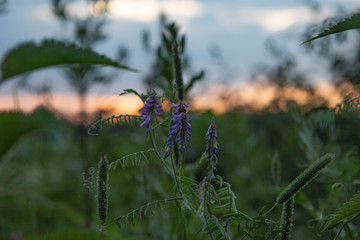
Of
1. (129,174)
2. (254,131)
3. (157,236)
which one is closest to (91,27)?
(129,174)

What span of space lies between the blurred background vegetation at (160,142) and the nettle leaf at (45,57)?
0.22 metres

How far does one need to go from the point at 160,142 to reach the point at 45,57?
4.05ft

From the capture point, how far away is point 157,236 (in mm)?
2240

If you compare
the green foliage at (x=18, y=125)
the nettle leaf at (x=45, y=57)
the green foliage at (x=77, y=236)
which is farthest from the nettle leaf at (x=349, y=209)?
the green foliage at (x=18, y=125)

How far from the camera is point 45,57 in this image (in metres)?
1.41

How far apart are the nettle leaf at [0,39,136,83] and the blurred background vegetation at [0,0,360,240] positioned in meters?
0.22

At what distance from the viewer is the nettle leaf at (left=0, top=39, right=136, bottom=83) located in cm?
129

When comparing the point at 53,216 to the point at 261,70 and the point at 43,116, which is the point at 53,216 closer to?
the point at 43,116

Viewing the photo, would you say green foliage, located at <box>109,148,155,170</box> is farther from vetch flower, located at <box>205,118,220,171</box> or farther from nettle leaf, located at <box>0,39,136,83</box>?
nettle leaf, located at <box>0,39,136,83</box>

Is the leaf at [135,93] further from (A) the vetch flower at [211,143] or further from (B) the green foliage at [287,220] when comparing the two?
(B) the green foliage at [287,220]

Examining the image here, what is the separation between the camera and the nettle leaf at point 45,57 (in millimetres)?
1293

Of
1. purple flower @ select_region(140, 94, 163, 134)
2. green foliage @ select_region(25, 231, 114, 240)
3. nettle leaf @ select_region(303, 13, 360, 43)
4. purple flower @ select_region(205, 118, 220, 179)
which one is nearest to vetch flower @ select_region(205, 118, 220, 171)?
purple flower @ select_region(205, 118, 220, 179)

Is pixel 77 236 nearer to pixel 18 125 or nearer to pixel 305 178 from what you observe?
pixel 305 178

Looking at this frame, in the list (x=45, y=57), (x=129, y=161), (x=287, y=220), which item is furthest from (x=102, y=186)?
(x=45, y=57)
